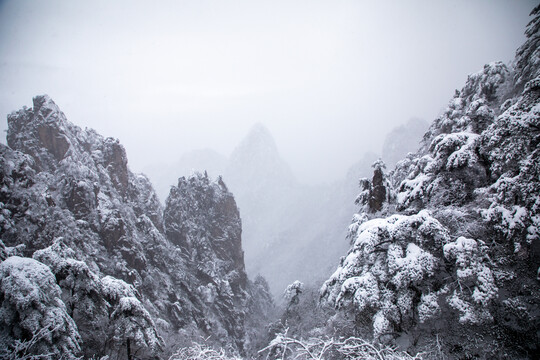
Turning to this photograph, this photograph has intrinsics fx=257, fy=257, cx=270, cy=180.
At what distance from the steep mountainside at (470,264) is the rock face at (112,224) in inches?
909

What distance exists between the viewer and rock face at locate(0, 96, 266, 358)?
2344 cm

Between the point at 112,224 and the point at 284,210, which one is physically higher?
the point at 284,210

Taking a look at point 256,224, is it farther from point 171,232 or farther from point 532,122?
point 532,122

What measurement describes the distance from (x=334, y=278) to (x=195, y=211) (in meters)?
38.0

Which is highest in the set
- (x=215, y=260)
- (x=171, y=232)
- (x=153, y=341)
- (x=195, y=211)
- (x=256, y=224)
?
(x=256, y=224)

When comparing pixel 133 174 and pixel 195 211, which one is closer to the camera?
pixel 133 174

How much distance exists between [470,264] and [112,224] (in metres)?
30.0

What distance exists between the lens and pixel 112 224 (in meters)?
27.1

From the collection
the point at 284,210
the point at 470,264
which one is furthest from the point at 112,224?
the point at 284,210

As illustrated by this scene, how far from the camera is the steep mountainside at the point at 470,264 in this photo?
6.25 meters

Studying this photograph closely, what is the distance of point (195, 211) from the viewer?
43688 millimetres

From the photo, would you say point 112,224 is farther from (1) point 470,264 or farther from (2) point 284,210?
(2) point 284,210

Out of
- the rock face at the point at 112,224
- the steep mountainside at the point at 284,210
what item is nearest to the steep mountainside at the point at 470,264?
the rock face at the point at 112,224

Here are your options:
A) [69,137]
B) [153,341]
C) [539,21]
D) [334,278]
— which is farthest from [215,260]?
[539,21]
